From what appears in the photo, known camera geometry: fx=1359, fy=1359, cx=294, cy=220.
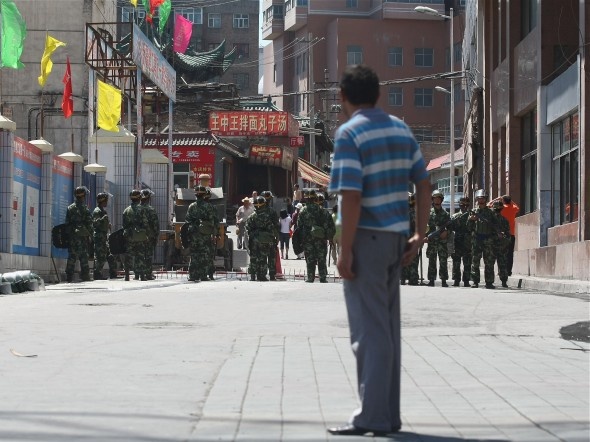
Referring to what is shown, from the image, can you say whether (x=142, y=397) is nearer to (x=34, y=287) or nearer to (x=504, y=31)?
(x=34, y=287)

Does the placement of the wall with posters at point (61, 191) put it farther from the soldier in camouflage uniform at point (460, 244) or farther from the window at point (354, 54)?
the window at point (354, 54)

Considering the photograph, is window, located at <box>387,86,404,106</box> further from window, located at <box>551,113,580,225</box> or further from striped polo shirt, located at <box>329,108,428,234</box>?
striped polo shirt, located at <box>329,108,428,234</box>

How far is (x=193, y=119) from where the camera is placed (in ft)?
226

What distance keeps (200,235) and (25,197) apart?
336cm

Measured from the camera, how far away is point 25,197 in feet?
82.3

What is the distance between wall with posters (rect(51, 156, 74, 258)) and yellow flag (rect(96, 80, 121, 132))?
14.0ft

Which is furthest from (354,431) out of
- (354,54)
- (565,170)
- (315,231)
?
(354,54)

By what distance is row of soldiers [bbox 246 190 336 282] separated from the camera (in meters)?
26.1

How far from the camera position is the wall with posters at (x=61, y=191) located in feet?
89.2

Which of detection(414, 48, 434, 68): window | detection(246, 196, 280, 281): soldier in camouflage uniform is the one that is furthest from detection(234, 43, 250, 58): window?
detection(246, 196, 280, 281): soldier in camouflage uniform

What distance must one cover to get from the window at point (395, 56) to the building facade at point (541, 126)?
55.8 metres

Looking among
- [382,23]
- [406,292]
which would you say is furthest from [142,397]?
[382,23]

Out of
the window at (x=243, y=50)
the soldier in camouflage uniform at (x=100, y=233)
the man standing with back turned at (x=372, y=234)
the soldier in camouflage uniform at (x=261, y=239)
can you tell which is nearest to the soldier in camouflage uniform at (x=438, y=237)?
the soldier in camouflage uniform at (x=261, y=239)

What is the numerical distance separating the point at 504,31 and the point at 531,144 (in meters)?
5.34
